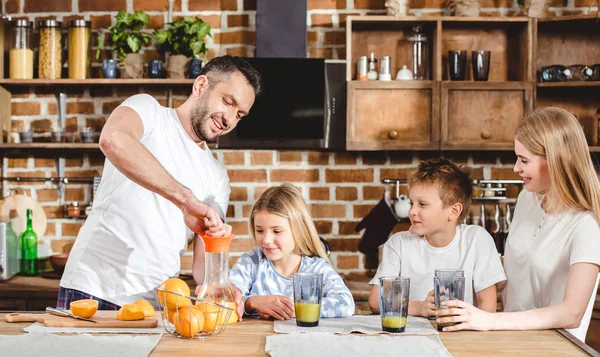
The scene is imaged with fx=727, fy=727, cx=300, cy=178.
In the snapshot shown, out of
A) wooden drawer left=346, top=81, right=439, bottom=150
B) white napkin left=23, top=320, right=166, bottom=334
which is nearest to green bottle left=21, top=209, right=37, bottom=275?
wooden drawer left=346, top=81, right=439, bottom=150

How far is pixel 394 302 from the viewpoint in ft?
5.26

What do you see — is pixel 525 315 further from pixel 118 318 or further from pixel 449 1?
pixel 449 1

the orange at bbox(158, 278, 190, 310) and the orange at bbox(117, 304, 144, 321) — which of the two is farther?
the orange at bbox(117, 304, 144, 321)

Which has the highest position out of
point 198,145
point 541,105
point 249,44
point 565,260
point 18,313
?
point 249,44

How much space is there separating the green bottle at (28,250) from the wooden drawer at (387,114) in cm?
160

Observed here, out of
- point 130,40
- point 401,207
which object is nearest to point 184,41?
point 130,40

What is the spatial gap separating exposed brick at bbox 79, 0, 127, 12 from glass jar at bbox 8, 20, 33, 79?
0.28 m

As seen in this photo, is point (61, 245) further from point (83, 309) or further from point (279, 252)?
point (83, 309)

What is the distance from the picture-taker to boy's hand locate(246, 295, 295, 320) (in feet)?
5.82

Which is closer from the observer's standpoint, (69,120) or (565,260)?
(565,260)

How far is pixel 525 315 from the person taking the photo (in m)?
1.70

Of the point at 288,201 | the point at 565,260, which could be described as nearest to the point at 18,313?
the point at 288,201

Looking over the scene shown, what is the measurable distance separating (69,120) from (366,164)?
1513 millimetres

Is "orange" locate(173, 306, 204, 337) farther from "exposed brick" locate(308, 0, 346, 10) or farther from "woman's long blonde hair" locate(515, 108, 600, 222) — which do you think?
"exposed brick" locate(308, 0, 346, 10)
